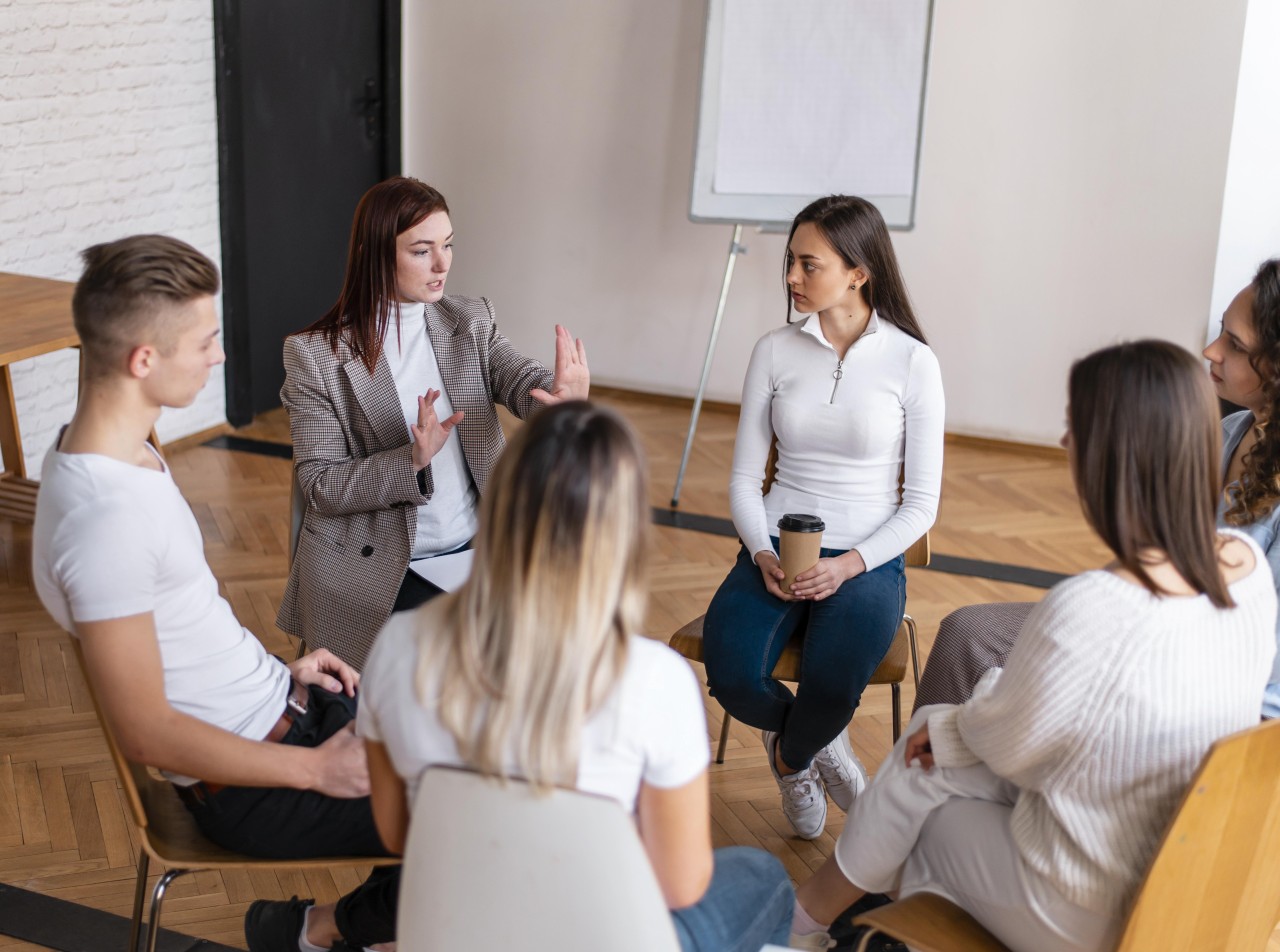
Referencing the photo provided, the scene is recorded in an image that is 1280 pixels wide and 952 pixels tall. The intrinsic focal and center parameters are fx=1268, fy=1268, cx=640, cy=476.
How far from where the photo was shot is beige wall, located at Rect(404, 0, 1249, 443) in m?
4.74

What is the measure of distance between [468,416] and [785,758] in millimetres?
887

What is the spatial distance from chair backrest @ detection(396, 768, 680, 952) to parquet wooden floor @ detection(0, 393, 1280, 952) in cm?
109

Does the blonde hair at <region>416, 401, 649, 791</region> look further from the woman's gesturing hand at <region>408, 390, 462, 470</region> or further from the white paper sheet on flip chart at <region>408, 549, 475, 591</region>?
the white paper sheet on flip chart at <region>408, 549, 475, 591</region>

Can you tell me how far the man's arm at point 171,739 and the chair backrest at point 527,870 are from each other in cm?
42

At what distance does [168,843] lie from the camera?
1646 mm

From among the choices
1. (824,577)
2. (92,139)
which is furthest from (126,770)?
(92,139)

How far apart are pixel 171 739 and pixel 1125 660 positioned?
1094 mm

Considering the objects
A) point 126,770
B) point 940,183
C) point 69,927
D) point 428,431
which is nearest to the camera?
point 126,770

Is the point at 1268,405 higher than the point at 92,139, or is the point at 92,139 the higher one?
the point at 92,139

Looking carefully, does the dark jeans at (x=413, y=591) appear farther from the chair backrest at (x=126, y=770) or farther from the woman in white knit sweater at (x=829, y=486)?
the chair backrest at (x=126, y=770)

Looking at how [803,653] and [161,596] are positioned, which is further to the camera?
[803,653]

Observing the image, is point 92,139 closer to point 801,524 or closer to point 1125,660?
point 801,524

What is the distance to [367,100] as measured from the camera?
562 centimetres

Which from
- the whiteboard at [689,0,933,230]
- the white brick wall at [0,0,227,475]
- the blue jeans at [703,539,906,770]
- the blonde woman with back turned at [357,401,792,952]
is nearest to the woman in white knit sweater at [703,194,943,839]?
the blue jeans at [703,539,906,770]
